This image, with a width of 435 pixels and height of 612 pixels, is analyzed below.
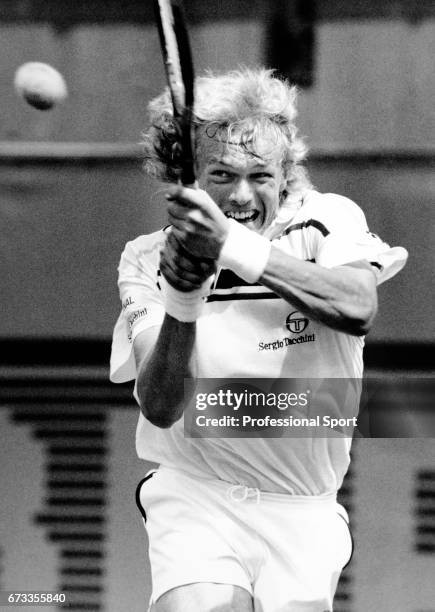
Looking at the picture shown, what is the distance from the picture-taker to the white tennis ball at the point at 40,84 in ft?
10.2

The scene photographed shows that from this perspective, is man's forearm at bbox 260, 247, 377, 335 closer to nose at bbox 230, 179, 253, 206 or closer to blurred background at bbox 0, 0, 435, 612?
nose at bbox 230, 179, 253, 206

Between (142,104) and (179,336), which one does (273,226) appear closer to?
(179,336)

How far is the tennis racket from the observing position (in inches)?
66.3

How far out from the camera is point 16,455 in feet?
10.3

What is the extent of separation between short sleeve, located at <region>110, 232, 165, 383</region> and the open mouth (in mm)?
201

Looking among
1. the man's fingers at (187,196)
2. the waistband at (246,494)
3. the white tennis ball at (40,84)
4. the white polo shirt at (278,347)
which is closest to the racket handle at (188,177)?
the man's fingers at (187,196)

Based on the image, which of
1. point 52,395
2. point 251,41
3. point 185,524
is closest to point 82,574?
point 52,395

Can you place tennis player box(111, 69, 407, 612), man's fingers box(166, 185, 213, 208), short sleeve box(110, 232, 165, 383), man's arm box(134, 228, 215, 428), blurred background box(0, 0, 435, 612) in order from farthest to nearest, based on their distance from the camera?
blurred background box(0, 0, 435, 612)
short sleeve box(110, 232, 165, 383)
tennis player box(111, 69, 407, 612)
man's arm box(134, 228, 215, 428)
man's fingers box(166, 185, 213, 208)

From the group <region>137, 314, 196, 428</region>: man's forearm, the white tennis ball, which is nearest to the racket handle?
<region>137, 314, 196, 428</region>: man's forearm

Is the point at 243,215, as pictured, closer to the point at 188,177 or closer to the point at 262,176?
the point at 262,176

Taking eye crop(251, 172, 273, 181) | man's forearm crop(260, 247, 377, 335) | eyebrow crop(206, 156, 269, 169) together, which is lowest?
man's forearm crop(260, 247, 377, 335)

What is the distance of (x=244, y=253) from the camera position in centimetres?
171

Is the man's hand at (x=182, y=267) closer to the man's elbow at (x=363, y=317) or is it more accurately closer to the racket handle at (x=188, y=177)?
the racket handle at (x=188, y=177)

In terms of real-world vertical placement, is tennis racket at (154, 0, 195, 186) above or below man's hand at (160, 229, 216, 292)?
above
